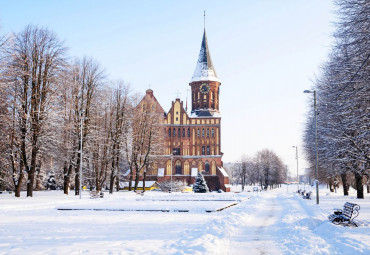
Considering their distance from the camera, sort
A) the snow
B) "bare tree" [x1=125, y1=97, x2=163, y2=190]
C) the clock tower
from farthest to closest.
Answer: the snow
the clock tower
"bare tree" [x1=125, y1=97, x2=163, y2=190]

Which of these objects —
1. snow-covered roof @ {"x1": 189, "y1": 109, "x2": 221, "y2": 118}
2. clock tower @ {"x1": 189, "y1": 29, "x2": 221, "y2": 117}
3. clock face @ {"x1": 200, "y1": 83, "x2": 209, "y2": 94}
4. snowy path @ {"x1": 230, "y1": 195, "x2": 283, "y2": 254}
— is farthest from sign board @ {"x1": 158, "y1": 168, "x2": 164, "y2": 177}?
snowy path @ {"x1": 230, "y1": 195, "x2": 283, "y2": 254}

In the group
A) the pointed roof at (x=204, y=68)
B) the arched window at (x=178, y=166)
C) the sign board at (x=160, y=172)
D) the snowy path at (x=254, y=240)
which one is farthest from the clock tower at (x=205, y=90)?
the snowy path at (x=254, y=240)

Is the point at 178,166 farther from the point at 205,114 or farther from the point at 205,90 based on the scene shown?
the point at 205,90

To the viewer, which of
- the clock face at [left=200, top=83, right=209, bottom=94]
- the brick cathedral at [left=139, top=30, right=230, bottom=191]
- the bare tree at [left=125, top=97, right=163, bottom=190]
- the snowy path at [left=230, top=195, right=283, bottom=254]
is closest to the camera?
the snowy path at [left=230, top=195, right=283, bottom=254]

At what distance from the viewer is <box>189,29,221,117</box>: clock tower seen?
7443 centimetres

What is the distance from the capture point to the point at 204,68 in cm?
7725

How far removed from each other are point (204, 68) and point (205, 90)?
534 cm

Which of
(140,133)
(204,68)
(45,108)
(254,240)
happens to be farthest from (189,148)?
(254,240)

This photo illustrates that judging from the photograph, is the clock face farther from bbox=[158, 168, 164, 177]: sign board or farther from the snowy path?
the snowy path

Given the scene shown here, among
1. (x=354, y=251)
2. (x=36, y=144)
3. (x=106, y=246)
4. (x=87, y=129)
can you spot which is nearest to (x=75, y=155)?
(x=87, y=129)

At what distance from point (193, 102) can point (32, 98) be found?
49.3 metres

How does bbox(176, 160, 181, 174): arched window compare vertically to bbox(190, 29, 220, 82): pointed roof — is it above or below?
below

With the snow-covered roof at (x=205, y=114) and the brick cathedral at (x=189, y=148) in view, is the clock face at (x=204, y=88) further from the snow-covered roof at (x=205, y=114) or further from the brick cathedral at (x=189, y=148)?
the brick cathedral at (x=189, y=148)

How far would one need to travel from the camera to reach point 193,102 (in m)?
76.4
